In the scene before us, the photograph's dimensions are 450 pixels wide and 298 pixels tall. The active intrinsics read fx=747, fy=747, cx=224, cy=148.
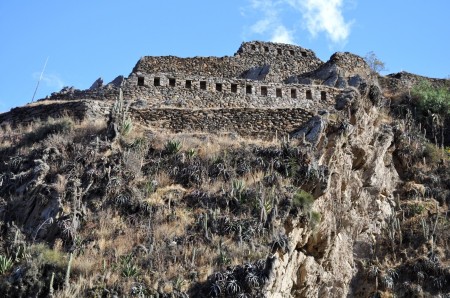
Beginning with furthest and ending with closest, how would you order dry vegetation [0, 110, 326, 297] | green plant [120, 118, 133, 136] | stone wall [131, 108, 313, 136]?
stone wall [131, 108, 313, 136] → green plant [120, 118, 133, 136] → dry vegetation [0, 110, 326, 297]

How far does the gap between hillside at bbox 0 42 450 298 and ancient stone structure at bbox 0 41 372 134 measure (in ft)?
0.25

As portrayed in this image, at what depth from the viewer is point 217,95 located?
32.5 metres

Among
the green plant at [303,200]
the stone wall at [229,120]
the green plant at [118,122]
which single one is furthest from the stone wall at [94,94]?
the green plant at [303,200]

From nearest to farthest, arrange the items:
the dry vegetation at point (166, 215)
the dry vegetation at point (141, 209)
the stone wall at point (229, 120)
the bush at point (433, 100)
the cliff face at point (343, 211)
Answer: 1. the dry vegetation at point (141, 209)
2. the dry vegetation at point (166, 215)
3. the cliff face at point (343, 211)
4. the stone wall at point (229, 120)
5. the bush at point (433, 100)

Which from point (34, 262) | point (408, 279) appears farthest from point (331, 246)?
point (34, 262)

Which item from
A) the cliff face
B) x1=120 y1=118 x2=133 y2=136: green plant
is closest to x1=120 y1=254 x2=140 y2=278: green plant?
the cliff face

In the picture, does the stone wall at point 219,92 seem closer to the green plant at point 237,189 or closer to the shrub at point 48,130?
the shrub at point 48,130

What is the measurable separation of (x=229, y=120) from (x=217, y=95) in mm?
2968

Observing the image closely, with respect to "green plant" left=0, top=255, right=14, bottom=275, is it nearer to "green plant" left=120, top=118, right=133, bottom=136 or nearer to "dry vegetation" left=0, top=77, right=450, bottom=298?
"dry vegetation" left=0, top=77, right=450, bottom=298

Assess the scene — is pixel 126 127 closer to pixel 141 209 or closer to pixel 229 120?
pixel 229 120

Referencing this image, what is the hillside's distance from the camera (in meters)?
19.7

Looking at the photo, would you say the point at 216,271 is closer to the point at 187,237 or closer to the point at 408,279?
the point at 187,237

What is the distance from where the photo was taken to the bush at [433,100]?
37.3 meters

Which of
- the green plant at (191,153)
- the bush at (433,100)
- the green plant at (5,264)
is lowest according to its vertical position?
the green plant at (5,264)
